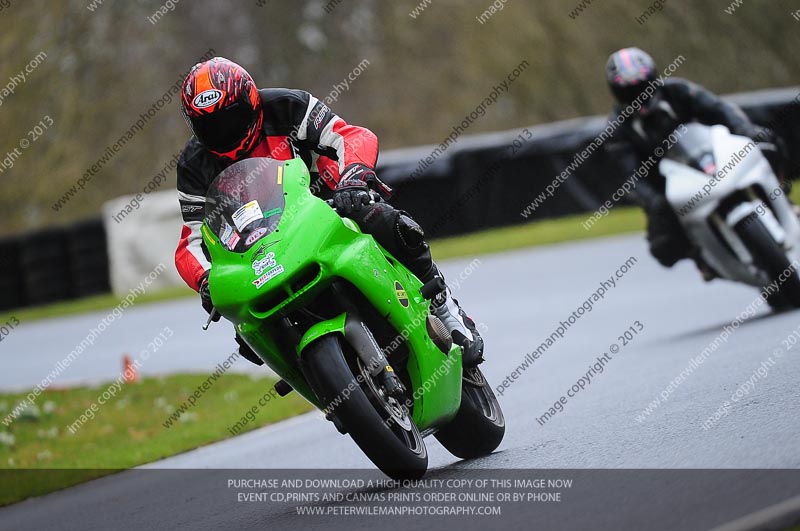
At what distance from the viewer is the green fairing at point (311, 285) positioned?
5117mm

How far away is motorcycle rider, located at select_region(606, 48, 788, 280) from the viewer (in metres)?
9.20

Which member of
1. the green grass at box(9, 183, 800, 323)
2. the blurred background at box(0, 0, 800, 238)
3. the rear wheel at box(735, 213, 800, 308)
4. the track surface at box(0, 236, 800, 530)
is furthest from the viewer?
the blurred background at box(0, 0, 800, 238)

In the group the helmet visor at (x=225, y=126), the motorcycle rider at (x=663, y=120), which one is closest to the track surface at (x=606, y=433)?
the motorcycle rider at (x=663, y=120)

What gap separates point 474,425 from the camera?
5.95 m

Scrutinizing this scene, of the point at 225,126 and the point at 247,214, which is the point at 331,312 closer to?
the point at 247,214

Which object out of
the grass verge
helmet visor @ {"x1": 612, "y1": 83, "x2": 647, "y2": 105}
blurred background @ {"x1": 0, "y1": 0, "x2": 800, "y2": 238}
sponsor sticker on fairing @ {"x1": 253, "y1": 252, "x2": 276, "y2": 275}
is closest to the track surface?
sponsor sticker on fairing @ {"x1": 253, "y1": 252, "x2": 276, "y2": 275}

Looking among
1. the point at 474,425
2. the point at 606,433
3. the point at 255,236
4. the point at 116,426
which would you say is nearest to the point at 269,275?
the point at 255,236

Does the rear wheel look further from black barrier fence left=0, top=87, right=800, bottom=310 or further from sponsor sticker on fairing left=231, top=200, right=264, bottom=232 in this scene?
black barrier fence left=0, top=87, right=800, bottom=310

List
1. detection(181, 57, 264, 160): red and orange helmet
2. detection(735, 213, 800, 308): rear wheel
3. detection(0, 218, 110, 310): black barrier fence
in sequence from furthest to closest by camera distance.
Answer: detection(0, 218, 110, 310): black barrier fence, detection(735, 213, 800, 308): rear wheel, detection(181, 57, 264, 160): red and orange helmet

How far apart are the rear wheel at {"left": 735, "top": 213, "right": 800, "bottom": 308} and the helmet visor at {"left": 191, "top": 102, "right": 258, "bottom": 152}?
4222 millimetres

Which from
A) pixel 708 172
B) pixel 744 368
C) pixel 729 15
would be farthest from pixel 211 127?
pixel 729 15

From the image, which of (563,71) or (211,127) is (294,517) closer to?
(211,127)

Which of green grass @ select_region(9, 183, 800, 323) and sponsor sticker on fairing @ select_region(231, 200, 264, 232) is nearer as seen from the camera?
sponsor sticker on fairing @ select_region(231, 200, 264, 232)

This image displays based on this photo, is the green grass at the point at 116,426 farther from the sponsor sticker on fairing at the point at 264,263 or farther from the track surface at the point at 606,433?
the sponsor sticker on fairing at the point at 264,263
